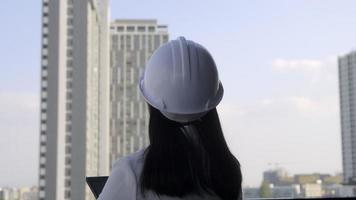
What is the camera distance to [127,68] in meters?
25.9

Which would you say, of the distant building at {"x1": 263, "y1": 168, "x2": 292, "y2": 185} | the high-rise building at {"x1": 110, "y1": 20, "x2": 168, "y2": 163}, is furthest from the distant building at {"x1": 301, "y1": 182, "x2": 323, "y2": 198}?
the high-rise building at {"x1": 110, "y1": 20, "x2": 168, "y2": 163}

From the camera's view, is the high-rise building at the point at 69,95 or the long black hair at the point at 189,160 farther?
the high-rise building at the point at 69,95

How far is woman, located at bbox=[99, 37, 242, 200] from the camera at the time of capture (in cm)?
48

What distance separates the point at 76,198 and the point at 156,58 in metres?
22.6

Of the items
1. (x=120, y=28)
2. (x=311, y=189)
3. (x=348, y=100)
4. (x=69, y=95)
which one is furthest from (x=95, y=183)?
(x=120, y=28)

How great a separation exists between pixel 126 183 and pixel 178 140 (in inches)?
2.3

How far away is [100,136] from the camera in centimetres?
2659

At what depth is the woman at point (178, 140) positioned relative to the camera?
481mm

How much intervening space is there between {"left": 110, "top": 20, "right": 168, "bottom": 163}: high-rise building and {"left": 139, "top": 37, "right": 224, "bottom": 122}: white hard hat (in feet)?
80.0

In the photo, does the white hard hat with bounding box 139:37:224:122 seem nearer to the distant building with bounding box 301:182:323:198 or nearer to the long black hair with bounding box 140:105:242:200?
the long black hair with bounding box 140:105:242:200

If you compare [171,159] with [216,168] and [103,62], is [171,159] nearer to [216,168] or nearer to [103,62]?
[216,168]

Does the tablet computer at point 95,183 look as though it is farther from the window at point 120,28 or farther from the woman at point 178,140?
the window at point 120,28

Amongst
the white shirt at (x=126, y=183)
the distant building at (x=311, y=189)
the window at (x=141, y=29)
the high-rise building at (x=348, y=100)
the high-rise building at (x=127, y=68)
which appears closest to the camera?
the white shirt at (x=126, y=183)

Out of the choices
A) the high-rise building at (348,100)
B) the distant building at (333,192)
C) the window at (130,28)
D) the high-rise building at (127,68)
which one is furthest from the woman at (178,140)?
the window at (130,28)
